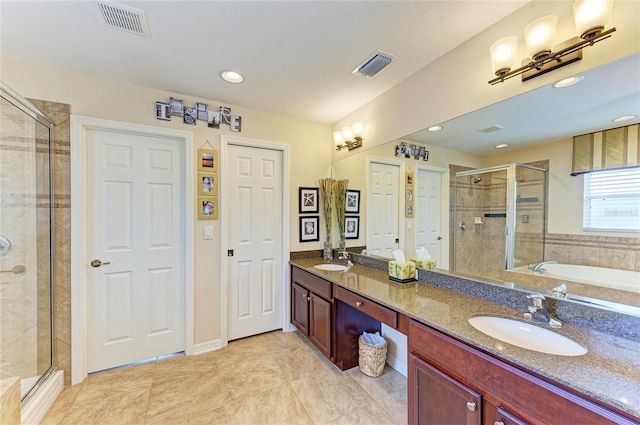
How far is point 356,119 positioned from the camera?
2.74 meters

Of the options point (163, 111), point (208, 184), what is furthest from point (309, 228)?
point (163, 111)

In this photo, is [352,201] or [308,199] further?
[308,199]

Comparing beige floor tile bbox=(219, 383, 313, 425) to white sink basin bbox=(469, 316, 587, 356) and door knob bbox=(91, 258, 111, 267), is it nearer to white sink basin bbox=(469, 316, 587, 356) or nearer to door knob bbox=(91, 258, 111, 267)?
white sink basin bbox=(469, 316, 587, 356)

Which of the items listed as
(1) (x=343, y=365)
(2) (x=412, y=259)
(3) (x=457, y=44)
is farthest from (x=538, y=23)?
(1) (x=343, y=365)

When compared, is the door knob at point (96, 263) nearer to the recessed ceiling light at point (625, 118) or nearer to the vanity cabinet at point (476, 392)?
the vanity cabinet at point (476, 392)

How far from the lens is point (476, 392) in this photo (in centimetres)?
107

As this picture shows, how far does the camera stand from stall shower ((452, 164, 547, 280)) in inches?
56.9

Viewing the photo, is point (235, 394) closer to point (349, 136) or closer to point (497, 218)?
point (497, 218)

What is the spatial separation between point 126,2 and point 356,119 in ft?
6.51

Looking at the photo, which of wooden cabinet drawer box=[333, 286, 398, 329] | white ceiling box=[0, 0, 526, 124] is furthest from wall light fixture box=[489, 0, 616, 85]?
wooden cabinet drawer box=[333, 286, 398, 329]

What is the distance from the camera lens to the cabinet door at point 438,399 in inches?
42.6

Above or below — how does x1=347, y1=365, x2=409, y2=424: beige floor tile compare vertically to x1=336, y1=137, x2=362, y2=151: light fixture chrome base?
below

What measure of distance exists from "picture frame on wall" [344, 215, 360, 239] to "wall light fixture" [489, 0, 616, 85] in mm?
1724

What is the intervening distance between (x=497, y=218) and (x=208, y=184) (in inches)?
94.5
